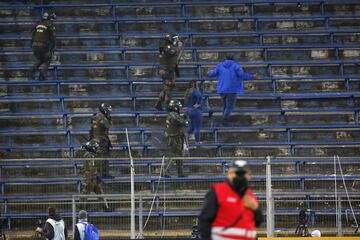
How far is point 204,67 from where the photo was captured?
32.2 m

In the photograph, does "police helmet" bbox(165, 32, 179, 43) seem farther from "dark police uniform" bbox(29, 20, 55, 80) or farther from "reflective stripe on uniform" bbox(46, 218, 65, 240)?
"reflective stripe on uniform" bbox(46, 218, 65, 240)

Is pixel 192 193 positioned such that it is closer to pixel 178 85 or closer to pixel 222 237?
pixel 178 85

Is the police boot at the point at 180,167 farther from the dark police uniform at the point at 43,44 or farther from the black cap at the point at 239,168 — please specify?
the black cap at the point at 239,168

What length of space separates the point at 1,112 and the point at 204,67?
5049 mm

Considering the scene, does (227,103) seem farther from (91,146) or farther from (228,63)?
(91,146)

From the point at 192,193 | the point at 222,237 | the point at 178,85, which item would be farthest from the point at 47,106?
the point at 222,237

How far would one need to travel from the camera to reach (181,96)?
31.1 m

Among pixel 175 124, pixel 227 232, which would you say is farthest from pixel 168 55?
pixel 227 232

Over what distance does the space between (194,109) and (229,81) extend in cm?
108

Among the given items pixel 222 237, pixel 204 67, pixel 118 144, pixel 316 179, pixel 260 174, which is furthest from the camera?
pixel 204 67

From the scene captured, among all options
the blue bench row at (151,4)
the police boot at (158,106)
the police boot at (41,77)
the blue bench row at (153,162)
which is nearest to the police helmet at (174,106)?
the blue bench row at (153,162)

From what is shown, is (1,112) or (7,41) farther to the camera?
(7,41)

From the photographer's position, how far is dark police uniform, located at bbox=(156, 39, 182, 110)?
30.5 meters

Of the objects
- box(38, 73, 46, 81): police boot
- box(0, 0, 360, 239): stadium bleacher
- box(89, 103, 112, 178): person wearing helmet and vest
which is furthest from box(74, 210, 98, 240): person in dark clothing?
box(38, 73, 46, 81): police boot
